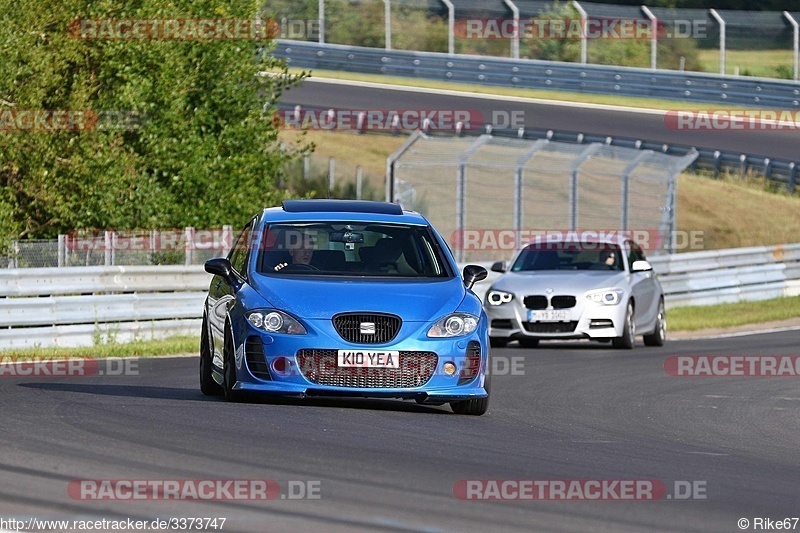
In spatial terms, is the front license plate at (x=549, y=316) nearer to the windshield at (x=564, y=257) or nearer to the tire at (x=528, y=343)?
the tire at (x=528, y=343)

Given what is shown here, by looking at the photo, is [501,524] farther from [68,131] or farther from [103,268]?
[68,131]

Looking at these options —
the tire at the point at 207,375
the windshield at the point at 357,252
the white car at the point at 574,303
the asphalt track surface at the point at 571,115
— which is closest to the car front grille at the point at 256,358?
the windshield at the point at 357,252

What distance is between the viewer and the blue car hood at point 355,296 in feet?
36.6

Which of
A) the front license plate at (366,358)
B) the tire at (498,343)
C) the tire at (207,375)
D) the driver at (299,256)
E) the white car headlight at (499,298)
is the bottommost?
the tire at (498,343)

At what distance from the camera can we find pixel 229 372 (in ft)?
38.0

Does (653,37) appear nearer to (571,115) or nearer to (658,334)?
(571,115)

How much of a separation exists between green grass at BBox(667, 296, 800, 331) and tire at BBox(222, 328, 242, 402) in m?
15.0

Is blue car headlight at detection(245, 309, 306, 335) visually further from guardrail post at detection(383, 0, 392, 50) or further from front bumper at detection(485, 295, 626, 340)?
guardrail post at detection(383, 0, 392, 50)

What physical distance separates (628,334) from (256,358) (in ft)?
34.3

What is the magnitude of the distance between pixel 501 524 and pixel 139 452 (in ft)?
8.38

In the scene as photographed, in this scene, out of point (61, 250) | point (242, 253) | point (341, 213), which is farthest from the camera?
point (61, 250)

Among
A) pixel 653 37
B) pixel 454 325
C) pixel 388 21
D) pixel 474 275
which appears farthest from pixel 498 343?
pixel 388 21

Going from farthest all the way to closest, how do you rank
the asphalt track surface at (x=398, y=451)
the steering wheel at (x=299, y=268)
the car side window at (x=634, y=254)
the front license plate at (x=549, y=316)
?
the car side window at (x=634, y=254), the front license plate at (x=549, y=316), the steering wheel at (x=299, y=268), the asphalt track surface at (x=398, y=451)

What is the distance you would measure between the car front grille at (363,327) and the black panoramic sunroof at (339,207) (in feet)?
5.35
